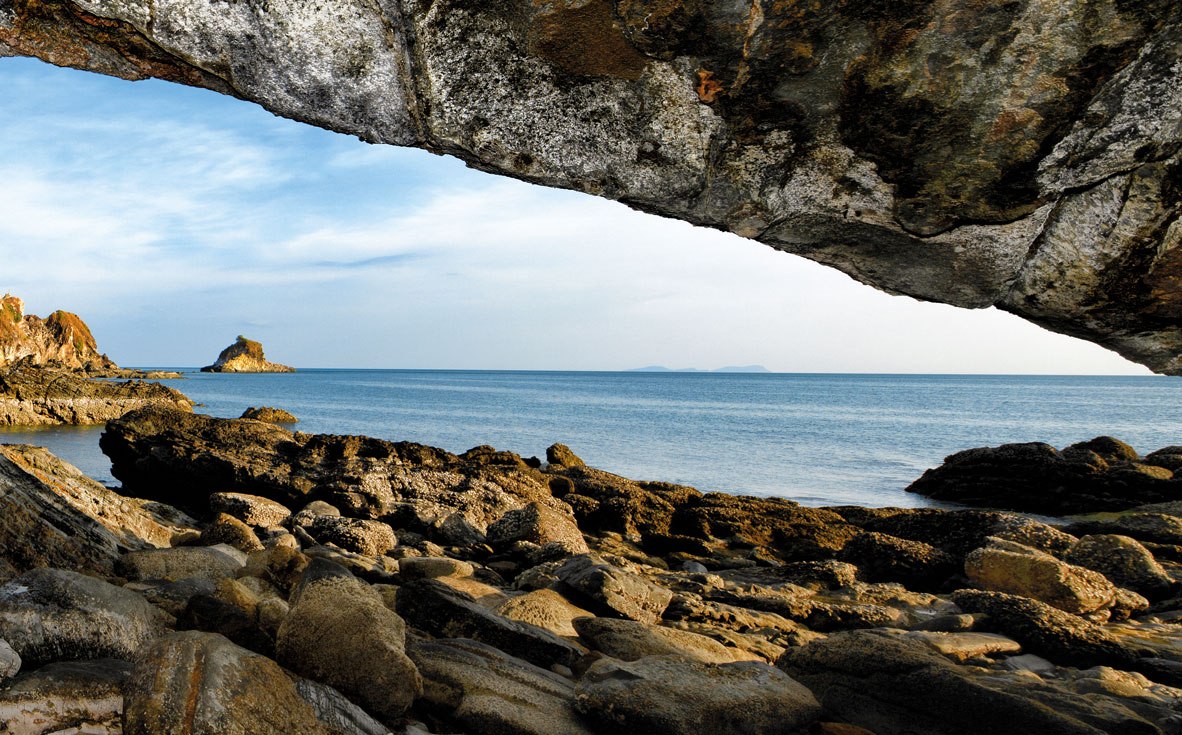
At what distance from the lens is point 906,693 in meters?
4.68

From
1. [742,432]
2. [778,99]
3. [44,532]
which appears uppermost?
[778,99]

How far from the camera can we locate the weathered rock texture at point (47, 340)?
71812mm

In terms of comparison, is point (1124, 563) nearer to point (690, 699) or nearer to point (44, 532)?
point (690, 699)

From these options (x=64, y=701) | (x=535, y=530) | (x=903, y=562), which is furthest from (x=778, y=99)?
(x=903, y=562)

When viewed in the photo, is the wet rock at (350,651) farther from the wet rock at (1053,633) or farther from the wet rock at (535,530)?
the wet rock at (535,530)

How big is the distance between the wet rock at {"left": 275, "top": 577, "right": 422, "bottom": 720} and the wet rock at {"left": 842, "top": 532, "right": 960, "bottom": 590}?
8084 millimetres

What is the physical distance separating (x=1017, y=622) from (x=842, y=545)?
5.78 metres

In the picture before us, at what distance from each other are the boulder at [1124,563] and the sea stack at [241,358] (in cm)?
15973

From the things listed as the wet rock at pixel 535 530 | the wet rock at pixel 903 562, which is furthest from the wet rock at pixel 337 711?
the wet rock at pixel 903 562

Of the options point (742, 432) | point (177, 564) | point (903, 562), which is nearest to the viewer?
point (177, 564)

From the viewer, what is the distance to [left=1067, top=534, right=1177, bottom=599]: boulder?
938cm

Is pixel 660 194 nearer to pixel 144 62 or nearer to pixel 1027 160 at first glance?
pixel 1027 160

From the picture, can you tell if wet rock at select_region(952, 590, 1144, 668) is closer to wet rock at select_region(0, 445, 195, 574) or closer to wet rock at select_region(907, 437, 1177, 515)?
wet rock at select_region(0, 445, 195, 574)

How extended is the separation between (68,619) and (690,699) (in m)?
3.14
